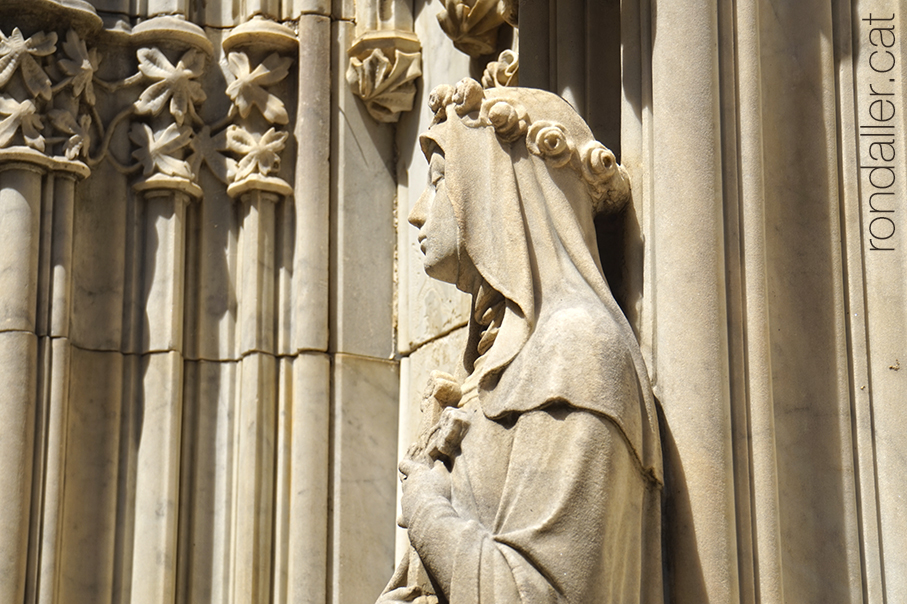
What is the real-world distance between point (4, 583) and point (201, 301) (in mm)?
1015

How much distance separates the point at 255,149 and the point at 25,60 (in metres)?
0.71

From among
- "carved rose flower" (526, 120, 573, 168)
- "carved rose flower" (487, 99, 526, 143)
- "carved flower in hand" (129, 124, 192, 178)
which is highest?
"carved flower in hand" (129, 124, 192, 178)

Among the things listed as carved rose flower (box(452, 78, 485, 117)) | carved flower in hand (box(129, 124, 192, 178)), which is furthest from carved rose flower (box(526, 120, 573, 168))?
carved flower in hand (box(129, 124, 192, 178))

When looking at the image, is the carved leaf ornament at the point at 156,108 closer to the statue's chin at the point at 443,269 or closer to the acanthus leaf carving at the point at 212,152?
the acanthus leaf carving at the point at 212,152

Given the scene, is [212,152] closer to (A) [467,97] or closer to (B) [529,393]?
(A) [467,97]

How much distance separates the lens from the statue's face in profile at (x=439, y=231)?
2861mm

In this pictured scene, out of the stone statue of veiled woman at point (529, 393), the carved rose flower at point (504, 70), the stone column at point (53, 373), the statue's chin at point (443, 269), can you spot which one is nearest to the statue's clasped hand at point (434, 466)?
the stone statue of veiled woman at point (529, 393)

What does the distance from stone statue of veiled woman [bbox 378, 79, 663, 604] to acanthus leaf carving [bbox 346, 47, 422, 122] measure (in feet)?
4.97

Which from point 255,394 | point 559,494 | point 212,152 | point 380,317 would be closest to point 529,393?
point 559,494

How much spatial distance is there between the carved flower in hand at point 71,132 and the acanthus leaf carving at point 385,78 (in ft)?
2.77

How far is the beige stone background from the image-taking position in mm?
2689

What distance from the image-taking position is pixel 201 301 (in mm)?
4316

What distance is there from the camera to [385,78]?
4449 mm

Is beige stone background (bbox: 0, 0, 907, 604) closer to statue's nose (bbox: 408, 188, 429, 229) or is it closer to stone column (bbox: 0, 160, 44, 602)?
stone column (bbox: 0, 160, 44, 602)
